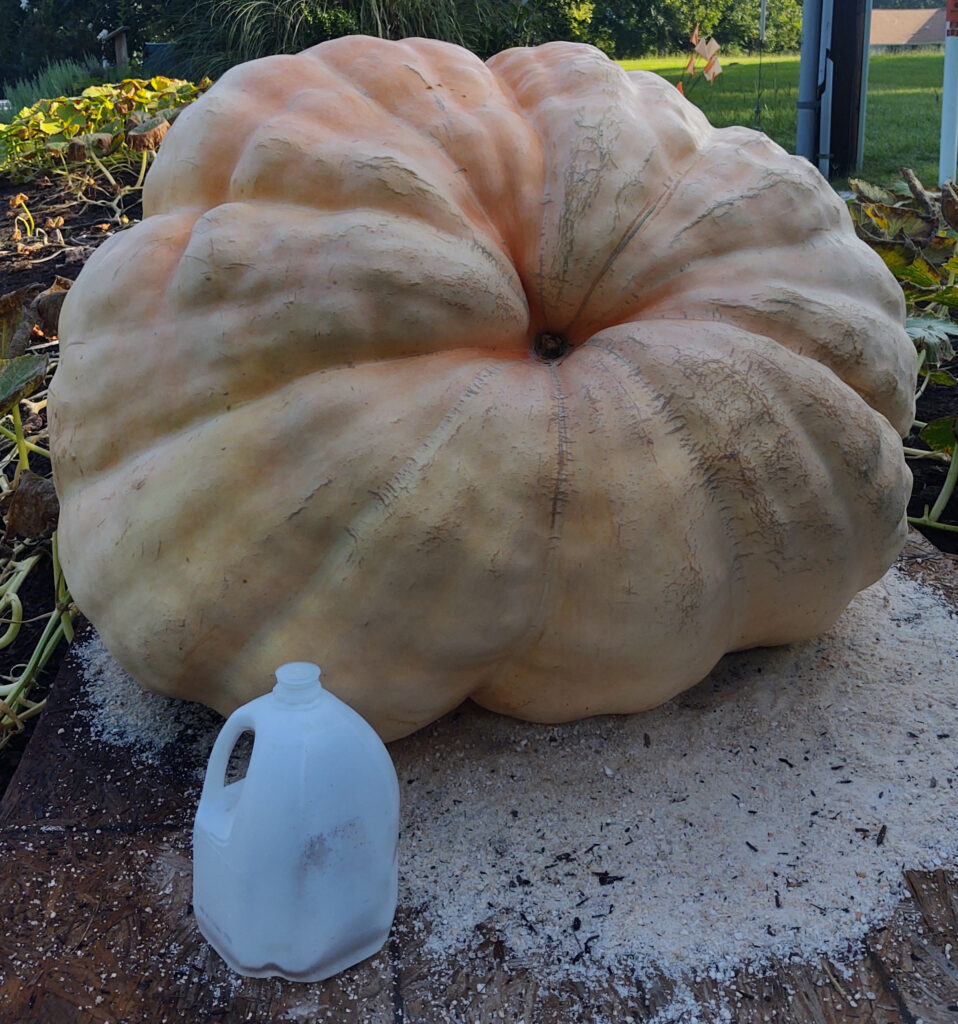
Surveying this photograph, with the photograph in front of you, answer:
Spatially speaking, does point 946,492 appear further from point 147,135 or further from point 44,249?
point 147,135

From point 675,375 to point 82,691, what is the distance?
1.23 m

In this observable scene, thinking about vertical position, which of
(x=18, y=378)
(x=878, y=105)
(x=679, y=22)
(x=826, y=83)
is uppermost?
(x=18, y=378)

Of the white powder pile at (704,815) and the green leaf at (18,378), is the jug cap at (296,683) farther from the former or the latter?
the green leaf at (18,378)

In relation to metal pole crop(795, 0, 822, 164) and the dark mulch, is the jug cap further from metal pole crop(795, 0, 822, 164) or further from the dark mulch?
metal pole crop(795, 0, 822, 164)

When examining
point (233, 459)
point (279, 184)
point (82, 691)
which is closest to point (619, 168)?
point (279, 184)

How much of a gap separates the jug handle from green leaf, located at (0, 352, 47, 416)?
3.30 feet

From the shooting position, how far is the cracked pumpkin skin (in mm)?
1461

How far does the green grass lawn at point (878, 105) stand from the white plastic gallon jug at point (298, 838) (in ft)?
18.4

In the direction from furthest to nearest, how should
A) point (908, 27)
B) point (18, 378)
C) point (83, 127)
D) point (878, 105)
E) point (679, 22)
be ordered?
point (679, 22) → point (908, 27) → point (878, 105) → point (83, 127) → point (18, 378)

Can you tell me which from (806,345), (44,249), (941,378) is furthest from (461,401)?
(44,249)

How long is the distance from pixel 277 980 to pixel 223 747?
32 centimetres

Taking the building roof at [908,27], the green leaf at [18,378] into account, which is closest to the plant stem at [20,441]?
the green leaf at [18,378]

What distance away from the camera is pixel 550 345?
1.71 meters

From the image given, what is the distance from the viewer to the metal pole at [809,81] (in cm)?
569
